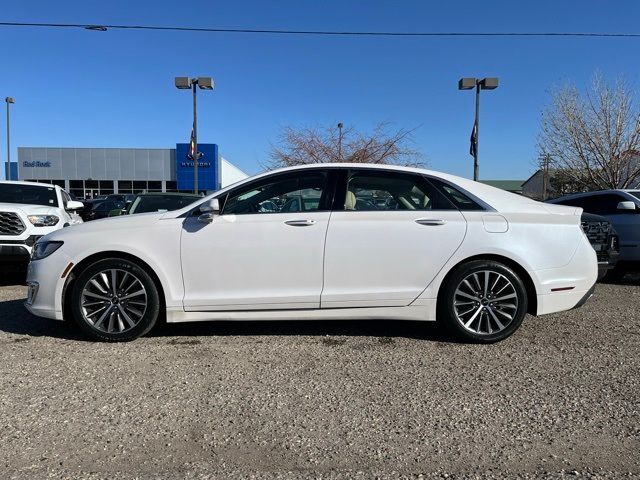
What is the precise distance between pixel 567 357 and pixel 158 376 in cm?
344

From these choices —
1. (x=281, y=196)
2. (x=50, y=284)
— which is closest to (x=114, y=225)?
(x=50, y=284)

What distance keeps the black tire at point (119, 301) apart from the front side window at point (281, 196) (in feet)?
3.19

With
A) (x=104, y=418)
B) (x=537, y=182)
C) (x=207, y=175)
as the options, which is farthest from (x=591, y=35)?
(x=537, y=182)

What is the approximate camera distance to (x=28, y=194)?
9695mm

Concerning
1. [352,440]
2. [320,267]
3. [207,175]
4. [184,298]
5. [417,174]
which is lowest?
[352,440]

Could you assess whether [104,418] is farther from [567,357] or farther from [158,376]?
[567,357]

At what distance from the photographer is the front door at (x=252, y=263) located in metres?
4.66

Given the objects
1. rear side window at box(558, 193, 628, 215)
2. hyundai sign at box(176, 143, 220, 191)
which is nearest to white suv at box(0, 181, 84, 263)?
rear side window at box(558, 193, 628, 215)

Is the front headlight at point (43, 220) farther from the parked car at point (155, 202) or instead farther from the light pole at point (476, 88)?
the light pole at point (476, 88)

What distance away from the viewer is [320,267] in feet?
Answer: 15.4

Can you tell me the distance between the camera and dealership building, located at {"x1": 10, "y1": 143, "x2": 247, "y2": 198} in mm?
47688

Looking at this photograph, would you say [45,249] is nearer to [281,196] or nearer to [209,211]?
[209,211]

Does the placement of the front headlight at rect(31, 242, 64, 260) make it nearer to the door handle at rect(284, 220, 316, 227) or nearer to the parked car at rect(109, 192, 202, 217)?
the door handle at rect(284, 220, 316, 227)

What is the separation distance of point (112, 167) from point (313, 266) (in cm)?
4775
